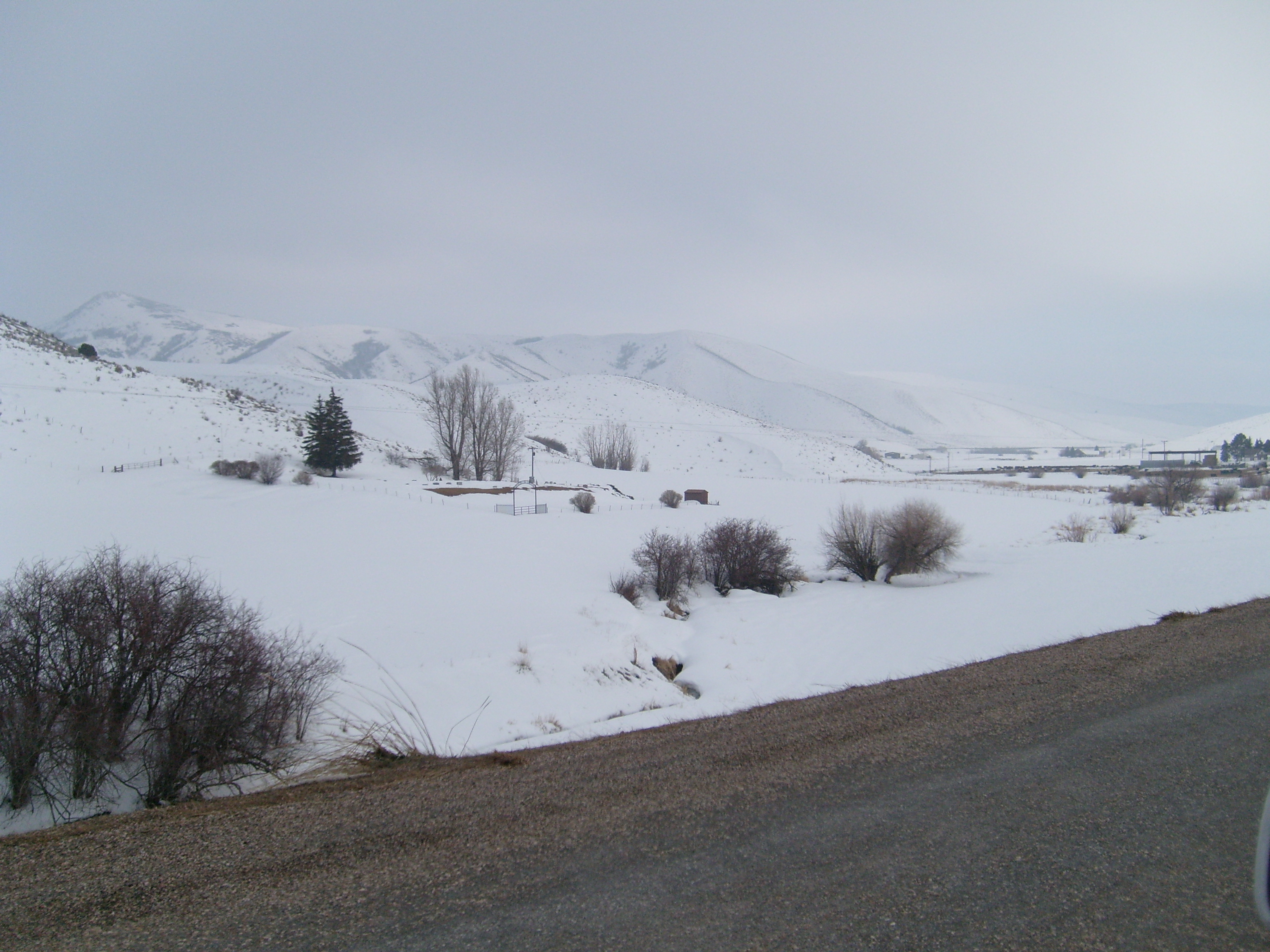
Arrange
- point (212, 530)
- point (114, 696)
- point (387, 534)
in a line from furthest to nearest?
1. point (387, 534)
2. point (212, 530)
3. point (114, 696)

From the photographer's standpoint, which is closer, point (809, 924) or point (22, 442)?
point (809, 924)

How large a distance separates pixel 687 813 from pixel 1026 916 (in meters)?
2.25

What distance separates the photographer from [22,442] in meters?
26.5

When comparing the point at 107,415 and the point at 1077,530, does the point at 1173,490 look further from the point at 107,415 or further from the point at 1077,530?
the point at 107,415

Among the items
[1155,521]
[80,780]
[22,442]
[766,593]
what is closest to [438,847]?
[80,780]

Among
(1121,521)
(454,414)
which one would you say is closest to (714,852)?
(1121,521)

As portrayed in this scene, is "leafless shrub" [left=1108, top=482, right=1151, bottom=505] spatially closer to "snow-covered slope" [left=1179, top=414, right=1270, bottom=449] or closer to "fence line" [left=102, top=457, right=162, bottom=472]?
"fence line" [left=102, top=457, right=162, bottom=472]

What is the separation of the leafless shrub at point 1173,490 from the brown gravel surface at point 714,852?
43.2 meters

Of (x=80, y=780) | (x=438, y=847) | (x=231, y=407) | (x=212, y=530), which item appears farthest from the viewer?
(x=231, y=407)

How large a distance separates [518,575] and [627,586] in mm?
3559

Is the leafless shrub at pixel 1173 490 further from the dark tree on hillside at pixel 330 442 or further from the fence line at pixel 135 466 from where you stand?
the fence line at pixel 135 466

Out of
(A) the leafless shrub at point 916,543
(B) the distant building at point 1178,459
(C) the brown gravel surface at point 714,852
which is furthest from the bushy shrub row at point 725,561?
(B) the distant building at point 1178,459

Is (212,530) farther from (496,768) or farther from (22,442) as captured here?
(496,768)

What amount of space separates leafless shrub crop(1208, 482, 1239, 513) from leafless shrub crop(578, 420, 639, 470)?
46.4 meters
